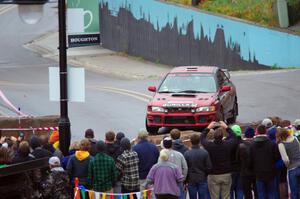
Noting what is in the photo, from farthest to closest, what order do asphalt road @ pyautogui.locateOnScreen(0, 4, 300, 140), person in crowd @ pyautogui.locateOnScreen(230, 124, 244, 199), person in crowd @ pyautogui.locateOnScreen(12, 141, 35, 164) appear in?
1. asphalt road @ pyautogui.locateOnScreen(0, 4, 300, 140)
2. person in crowd @ pyautogui.locateOnScreen(230, 124, 244, 199)
3. person in crowd @ pyautogui.locateOnScreen(12, 141, 35, 164)

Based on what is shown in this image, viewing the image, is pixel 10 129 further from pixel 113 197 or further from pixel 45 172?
pixel 45 172

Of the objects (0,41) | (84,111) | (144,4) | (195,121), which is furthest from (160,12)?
(195,121)

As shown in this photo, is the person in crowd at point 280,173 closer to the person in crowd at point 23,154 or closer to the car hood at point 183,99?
the person in crowd at point 23,154

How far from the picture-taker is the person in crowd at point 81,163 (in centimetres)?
1426

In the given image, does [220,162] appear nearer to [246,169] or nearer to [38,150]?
[246,169]

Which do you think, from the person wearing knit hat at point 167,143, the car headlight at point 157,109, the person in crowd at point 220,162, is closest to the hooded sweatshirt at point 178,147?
the person in crowd at point 220,162

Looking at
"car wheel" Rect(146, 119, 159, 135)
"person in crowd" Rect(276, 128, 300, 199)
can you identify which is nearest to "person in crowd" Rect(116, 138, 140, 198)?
"person in crowd" Rect(276, 128, 300, 199)

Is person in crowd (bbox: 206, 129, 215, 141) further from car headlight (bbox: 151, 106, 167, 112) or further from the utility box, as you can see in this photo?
the utility box

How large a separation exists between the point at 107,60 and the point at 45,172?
122ft

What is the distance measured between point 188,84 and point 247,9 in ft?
75.7

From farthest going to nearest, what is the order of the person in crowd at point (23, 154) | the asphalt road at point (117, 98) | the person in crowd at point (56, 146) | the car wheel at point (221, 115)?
the asphalt road at point (117, 98), the car wheel at point (221, 115), the person in crowd at point (56, 146), the person in crowd at point (23, 154)

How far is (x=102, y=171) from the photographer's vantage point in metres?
14.2

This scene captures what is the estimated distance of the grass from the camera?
4438cm

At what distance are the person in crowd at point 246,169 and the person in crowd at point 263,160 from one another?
0.11 metres
